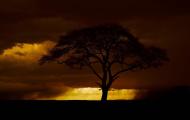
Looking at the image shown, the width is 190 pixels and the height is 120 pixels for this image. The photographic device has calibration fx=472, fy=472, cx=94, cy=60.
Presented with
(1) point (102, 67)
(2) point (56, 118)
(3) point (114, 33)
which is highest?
(3) point (114, 33)

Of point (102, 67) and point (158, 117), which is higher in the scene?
point (102, 67)

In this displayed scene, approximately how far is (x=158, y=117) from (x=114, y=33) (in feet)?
72.0

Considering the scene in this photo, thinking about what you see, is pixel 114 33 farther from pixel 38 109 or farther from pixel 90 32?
pixel 38 109

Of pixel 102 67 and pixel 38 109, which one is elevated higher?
pixel 102 67

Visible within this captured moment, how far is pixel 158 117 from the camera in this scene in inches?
941

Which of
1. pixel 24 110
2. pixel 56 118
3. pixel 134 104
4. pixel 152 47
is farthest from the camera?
pixel 152 47

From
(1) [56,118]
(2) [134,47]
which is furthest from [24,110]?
(2) [134,47]

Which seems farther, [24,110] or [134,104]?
[134,104]

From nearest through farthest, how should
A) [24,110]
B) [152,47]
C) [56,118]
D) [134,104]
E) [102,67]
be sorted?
[56,118] < [24,110] < [134,104] < [102,67] < [152,47]

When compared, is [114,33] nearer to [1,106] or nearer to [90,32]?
[90,32]

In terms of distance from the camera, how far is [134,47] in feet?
151

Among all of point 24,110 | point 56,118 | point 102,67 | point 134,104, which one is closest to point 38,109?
point 24,110

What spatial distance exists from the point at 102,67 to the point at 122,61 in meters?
2.61

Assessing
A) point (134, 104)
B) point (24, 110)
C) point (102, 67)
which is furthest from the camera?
point (102, 67)
